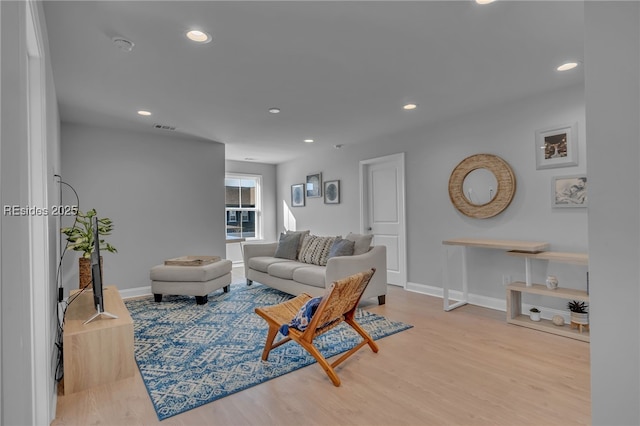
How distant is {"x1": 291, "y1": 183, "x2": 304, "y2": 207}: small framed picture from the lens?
6910 mm

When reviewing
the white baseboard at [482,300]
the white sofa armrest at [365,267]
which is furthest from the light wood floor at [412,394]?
the white sofa armrest at [365,267]

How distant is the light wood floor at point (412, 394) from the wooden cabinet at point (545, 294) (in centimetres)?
18

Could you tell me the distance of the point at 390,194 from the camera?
5.24m

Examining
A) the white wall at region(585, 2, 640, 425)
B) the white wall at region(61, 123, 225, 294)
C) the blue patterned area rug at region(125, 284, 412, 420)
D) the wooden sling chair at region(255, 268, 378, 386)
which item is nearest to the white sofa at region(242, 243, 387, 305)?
the blue patterned area rug at region(125, 284, 412, 420)

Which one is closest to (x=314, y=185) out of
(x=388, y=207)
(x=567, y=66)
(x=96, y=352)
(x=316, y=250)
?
(x=388, y=207)

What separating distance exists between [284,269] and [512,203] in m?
2.89

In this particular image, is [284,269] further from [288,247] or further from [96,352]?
[96,352]

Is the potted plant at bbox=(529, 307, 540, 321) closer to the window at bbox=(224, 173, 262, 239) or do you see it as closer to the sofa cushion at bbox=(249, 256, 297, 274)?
the sofa cushion at bbox=(249, 256, 297, 274)

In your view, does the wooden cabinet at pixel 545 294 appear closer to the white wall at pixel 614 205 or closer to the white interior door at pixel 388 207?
the white interior door at pixel 388 207

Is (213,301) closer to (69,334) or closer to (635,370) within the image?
(69,334)

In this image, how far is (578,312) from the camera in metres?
3.08

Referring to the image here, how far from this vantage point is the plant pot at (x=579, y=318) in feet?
9.90

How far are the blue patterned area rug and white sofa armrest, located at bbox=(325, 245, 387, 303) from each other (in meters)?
0.42

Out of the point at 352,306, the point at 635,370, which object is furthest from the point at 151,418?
the point at 635,370
